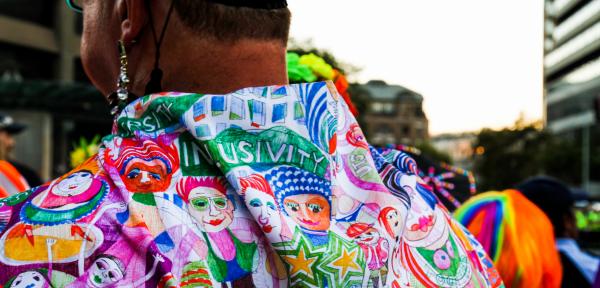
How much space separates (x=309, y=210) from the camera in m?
1.07

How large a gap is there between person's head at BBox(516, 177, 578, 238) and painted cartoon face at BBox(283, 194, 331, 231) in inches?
129

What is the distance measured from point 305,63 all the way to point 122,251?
1415 mm

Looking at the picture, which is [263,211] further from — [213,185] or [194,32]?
[194,32]

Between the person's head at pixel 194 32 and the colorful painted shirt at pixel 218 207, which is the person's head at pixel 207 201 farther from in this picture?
the person's head at pixel 194 32

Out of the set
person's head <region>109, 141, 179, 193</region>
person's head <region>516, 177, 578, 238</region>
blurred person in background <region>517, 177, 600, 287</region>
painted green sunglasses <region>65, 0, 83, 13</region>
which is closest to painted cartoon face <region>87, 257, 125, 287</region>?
person's head <region>109, 141, 179, 193</region>

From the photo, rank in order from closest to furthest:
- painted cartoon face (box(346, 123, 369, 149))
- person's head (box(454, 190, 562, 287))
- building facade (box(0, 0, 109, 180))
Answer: painted cartoon face (box(346, 123, 369, 149)) → person's head (box(454, 190, 562, 287)) → building facade (box(0, 0, 109, 180))

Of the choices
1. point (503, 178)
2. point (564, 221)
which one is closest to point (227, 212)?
point (564, 221)

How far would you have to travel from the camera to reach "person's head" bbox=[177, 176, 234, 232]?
3.32ft

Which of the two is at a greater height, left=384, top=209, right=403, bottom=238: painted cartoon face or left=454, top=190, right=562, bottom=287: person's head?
left=384, top=209, right=403, bottom=238: painted cartoon face

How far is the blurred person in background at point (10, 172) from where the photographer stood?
173 cm

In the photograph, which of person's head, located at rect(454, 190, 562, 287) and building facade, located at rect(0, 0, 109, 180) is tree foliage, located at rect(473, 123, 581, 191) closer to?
building facade, located at rect(0, 0, 109, 180)

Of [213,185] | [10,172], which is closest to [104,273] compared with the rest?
[213,185]

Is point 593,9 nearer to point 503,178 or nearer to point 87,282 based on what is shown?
point 503,178

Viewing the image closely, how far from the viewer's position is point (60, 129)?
69.1 feet
